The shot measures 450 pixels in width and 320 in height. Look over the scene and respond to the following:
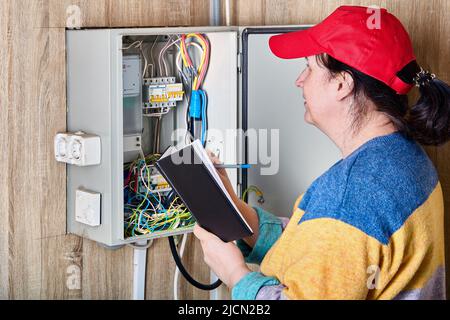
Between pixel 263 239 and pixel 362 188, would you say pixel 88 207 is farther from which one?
pixel 362 188

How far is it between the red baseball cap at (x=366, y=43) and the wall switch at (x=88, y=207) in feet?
2.43

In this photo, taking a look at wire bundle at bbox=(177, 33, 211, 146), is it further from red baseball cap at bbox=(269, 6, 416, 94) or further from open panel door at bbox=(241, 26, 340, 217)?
red baseball cap at bbox=(269, 6, 416, 94)

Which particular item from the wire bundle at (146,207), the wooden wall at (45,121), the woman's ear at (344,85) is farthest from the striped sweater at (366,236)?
the wire bundle at (146,207)

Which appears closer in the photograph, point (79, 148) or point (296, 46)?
point (296, 46)

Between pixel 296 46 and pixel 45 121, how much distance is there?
796 millimetres

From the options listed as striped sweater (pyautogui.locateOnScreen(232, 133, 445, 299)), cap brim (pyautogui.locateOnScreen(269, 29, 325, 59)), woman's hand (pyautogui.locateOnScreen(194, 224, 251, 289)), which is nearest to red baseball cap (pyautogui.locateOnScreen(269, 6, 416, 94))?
cap brim (pyautogui.locateOnScreen(269, 29, 325, 59))

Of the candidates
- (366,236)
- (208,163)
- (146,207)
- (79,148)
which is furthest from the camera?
(146,207)

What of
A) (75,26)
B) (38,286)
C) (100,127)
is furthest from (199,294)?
(75,26)

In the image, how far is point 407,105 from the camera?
1.52 m

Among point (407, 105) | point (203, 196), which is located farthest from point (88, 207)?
point (407, 105)

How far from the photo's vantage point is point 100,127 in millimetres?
1976

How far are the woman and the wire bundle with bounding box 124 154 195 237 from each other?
506mm
